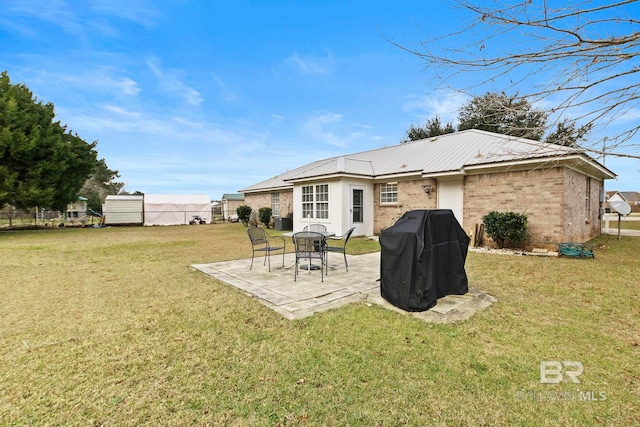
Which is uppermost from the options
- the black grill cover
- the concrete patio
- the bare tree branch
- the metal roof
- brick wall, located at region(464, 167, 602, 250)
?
the metal roof

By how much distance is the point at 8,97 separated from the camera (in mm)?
17281

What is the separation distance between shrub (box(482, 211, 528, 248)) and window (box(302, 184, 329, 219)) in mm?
6862

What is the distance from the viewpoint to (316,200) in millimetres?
14273

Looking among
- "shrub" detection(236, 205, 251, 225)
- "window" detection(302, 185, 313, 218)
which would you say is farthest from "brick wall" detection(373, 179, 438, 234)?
"shrub" detection(236, 205, 251, 225)

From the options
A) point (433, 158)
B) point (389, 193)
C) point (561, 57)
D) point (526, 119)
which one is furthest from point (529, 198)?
point (561, 57)

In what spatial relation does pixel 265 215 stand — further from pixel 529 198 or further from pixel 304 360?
pixel 304 360

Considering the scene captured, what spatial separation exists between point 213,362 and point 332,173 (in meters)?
10.5

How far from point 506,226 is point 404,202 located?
4298 mm

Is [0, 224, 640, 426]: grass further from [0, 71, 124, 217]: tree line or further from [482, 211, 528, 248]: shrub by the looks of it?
[0, 71, 124, 217]: tree line

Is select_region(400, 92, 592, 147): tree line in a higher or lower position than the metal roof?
lower

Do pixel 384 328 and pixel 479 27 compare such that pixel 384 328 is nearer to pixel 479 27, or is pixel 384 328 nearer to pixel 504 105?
pixel 504 105

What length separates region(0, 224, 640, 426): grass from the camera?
2.12 m

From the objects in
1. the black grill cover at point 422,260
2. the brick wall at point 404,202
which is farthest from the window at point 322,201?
the black grill cover at point 422,260

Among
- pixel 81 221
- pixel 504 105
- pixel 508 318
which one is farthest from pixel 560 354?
pixel 81 221
